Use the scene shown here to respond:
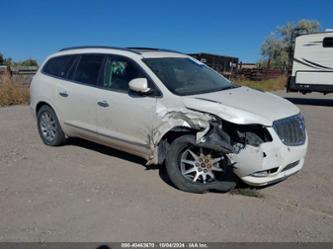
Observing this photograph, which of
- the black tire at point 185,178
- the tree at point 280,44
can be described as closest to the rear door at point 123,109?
the black tire at point 185,178

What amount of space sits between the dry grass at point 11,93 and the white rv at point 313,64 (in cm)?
1128

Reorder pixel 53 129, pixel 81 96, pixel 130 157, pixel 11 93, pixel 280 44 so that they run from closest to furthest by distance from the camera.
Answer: pixel 81 96 < pixel 130 157 < pixel 53 129 < pixel 11 93 < pixel 280 44

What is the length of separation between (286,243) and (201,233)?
0.81 meters

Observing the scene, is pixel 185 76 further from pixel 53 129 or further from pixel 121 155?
pixel 53 129

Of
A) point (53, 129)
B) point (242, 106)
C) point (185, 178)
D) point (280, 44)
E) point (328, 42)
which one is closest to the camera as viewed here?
point (242, 106)

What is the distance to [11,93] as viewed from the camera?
49.0 ft

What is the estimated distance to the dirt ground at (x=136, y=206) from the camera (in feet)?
12.4

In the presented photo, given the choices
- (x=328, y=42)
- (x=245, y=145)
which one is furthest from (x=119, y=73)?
(x=328, y=42)

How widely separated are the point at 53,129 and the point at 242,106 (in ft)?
12.9

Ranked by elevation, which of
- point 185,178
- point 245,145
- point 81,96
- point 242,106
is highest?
point 242,106

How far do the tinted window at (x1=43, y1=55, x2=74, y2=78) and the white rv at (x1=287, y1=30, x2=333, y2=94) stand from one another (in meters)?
12.0

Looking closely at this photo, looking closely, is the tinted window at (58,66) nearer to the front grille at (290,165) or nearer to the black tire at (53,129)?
the black tire at (53,129)

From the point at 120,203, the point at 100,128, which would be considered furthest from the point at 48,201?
the point at 100,128

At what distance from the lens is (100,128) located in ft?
19.3
